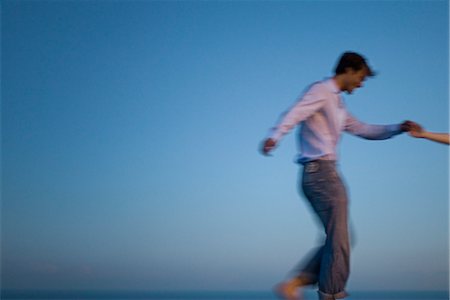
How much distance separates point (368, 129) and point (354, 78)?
608mm

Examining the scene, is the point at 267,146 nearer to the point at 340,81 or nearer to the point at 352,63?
the point at 340,81

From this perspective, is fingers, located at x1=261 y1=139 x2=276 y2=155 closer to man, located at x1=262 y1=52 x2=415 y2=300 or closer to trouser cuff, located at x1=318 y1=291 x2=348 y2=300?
man, located at x1=262 y1=52 x2=415 y2=300

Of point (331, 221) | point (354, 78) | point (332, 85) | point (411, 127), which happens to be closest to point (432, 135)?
point (411, 127)

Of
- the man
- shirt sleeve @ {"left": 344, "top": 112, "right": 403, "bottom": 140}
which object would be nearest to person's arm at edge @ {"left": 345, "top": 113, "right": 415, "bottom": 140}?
shirt sleeve @ {"left": 344, "top": 112, "right": 403, "bottom": 140}

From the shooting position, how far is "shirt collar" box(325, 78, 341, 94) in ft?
13.4

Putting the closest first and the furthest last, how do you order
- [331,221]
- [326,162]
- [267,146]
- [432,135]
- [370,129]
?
[267,146] → [331,221] → [326,162] → [432,135] → [370,129]

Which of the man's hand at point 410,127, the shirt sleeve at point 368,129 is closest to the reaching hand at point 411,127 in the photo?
the man's hand at point 410,127

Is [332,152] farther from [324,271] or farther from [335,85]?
[324,271]

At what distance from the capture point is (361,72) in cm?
412

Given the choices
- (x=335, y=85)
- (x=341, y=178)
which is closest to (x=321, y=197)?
(x=341, y=178)

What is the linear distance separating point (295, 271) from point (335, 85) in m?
1.40

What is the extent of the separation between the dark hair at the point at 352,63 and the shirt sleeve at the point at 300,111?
0.28 m

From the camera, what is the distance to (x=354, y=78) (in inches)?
162

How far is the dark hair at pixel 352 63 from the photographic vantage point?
412 centimetres
